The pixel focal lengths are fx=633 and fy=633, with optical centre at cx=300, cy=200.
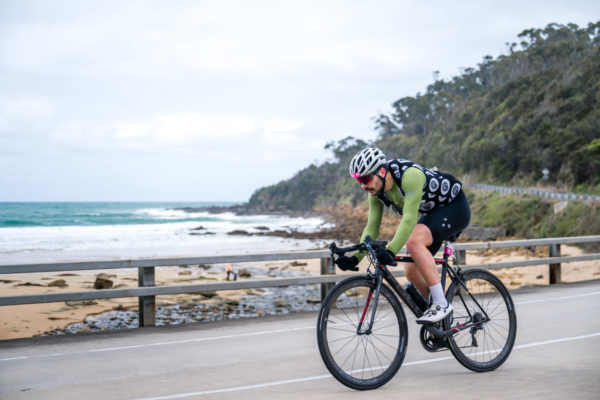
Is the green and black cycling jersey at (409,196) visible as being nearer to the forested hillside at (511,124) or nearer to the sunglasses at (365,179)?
the sunglasses at (365,179)

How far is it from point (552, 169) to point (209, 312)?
38.1 meters

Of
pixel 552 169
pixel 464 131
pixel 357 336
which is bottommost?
pixel 357 336

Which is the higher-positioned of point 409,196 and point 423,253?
point 409,196

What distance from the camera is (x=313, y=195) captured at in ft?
453

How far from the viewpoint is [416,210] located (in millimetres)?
4934

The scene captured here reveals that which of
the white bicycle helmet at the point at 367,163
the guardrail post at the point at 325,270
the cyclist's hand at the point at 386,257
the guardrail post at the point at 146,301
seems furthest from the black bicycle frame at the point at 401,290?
the guardrail post at the point at 325,270

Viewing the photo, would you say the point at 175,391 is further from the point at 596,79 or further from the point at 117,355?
the point at 596,79

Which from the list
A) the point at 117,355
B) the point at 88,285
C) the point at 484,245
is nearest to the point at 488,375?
the point at 117,355

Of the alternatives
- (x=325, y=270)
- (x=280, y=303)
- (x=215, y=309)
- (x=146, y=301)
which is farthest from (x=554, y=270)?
(x=146, y=301)

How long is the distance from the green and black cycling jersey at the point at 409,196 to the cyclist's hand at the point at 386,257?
0.06 m

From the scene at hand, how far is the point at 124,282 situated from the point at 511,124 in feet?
161

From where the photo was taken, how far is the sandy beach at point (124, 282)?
1377 centimetres

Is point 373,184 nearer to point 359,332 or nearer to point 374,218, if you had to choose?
point 374,218

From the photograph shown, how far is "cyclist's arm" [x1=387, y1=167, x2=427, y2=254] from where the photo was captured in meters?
4.83
